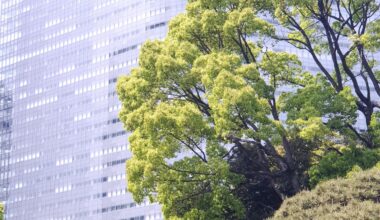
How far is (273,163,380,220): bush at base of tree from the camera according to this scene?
57.8 feet

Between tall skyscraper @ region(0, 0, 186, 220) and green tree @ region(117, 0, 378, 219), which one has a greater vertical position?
tall skyscraper @ region(0, 0, 186, 220)

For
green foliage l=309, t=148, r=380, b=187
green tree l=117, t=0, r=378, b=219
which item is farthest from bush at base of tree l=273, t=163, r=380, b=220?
green foliage l=309, t=148, r=380, b=187

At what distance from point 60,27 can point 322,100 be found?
90290 millimetres

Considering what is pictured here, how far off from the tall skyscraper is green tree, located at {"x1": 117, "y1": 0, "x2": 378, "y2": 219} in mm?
62840

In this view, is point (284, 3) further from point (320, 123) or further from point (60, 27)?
point (60, 27)

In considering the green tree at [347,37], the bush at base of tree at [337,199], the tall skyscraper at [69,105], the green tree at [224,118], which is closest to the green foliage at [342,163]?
the green tree at [224,118]

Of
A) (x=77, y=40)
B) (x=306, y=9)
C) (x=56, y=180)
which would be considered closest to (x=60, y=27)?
(x=77, y=40)

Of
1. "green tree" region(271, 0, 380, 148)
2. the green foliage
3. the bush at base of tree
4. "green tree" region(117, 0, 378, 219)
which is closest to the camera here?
the bush at base of tree

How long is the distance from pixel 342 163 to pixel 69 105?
3320 inches

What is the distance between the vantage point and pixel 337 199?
18.1 meters

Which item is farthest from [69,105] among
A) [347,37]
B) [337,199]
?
[337,199]

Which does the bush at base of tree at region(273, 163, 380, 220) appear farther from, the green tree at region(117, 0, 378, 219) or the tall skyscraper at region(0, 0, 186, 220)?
the tall skyscraper at region(0, 0, 186, 220)

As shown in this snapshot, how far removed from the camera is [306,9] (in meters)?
24.5

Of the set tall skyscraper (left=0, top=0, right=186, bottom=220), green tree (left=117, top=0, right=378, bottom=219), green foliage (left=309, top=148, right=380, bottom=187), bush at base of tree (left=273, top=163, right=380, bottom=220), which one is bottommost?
bush at base of tree (left=273, top=163, right=380, bottom=220)
